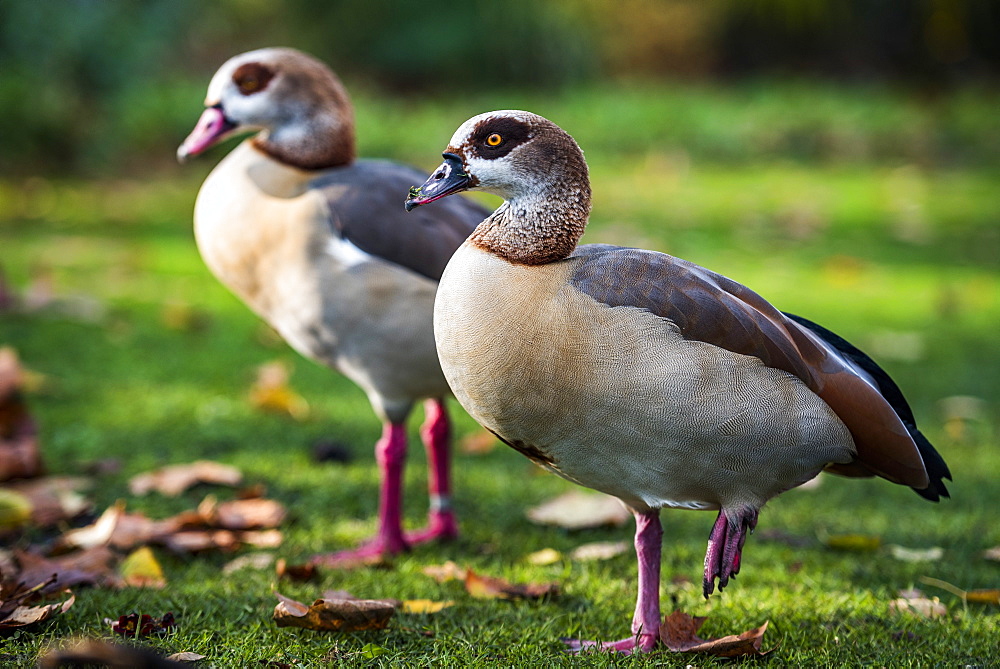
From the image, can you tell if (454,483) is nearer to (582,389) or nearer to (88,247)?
(582,389)

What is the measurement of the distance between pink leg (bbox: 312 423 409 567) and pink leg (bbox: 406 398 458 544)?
10 cm

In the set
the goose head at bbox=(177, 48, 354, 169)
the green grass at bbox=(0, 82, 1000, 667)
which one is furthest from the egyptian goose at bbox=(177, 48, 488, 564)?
the green grass at bbox=(0, 82, 1000, 667)

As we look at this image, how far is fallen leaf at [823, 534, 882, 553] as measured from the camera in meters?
2.86

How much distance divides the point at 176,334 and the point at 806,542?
3300 millimetres

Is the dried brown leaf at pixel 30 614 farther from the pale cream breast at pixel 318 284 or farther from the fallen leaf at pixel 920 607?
the fallen leaf at pixel 920 607

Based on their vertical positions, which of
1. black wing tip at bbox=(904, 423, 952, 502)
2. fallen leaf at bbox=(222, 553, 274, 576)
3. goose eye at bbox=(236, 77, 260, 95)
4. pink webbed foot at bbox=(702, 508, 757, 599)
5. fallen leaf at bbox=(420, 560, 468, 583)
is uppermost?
goose eye at bbox=(236, 77, 260, 95)

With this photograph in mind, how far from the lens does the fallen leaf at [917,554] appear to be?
281 cm

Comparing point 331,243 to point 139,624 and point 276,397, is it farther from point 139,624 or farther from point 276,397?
point 276,397

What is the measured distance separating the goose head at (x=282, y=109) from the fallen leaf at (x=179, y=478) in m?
0.99

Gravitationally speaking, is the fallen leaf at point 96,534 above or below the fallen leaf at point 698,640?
below

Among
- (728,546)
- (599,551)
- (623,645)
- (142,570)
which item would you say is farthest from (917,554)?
(142,570)

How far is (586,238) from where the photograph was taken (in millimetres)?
6762

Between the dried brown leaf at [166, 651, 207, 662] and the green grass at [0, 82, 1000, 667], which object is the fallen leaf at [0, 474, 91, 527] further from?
the dried brown leaf at [166, 651, 207, 662]

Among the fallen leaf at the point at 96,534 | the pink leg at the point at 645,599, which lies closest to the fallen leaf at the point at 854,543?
the pink leg at the point at 645,599
